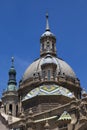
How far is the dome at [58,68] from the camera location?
3305 inches

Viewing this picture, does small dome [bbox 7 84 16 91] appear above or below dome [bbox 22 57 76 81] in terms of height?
below

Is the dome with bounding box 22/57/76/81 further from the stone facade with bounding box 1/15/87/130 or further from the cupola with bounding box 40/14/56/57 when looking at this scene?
the cupola with bounding box 40/14/56/57

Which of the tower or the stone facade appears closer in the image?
the stone facade

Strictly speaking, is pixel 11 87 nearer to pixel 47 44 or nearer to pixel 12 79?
pixel 12 79

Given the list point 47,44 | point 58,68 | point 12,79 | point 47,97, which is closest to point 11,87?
point 12,79

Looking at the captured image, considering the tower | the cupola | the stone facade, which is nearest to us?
the stone facade

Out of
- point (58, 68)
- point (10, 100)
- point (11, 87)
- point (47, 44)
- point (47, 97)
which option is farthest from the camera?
point (11, 87)

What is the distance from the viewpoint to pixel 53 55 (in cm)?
8781

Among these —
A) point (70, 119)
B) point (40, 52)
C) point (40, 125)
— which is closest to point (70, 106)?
point (70, 119)

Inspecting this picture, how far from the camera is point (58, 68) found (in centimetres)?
8362

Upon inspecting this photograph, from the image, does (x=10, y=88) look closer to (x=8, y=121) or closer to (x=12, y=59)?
(x=12, y=59)

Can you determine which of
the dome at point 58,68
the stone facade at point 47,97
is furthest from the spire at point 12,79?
the dome at point 58,68

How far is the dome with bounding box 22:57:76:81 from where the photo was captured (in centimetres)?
8394

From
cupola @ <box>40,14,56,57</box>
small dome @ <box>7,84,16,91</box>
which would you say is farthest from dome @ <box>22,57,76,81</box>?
small dome @ <box>7,84,16,91</box>
